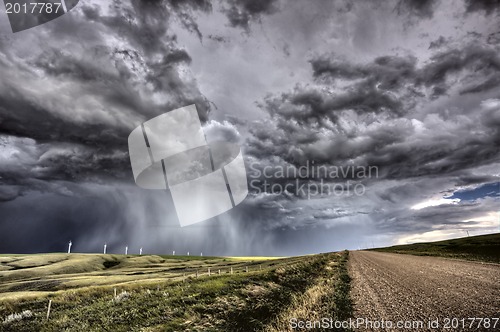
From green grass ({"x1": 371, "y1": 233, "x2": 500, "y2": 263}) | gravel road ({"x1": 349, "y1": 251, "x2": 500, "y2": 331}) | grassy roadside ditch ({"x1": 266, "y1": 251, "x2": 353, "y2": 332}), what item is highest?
gravel road ({"x1": 349, "y1": 251, "x2": 500, "y2": 331})

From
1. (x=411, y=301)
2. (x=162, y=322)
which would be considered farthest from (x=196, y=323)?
(x=411, y=301)

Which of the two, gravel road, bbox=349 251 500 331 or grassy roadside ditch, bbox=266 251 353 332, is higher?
gravel road, bbox=349 251 500 331

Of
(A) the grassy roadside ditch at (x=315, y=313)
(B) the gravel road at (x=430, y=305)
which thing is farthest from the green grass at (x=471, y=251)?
(A) the grassy roadside ditch at (x=315, y=313)

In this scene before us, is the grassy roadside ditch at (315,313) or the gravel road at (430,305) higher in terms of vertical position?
the gravel road at (430,305)

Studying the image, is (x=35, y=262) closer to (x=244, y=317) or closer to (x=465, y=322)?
(x=244, y=317)

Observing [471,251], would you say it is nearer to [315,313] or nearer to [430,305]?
[430,305]

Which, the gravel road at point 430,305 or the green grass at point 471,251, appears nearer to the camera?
the gravel road at point 430,305

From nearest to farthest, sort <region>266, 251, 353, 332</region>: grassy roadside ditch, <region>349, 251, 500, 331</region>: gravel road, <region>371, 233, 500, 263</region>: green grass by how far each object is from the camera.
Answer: <region>349, 251, 500, 331</region>: gravel road < <region>266, 251, 353, 332</region>: grassy roadside ditch < <region>371, 233, 500, 263</region>: green grass

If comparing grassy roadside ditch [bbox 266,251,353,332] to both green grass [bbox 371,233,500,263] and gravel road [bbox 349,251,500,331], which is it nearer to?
gravel road [bbox 349,251,500,331]

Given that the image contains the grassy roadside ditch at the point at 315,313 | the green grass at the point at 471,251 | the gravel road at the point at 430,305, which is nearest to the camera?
the gravel road at the point at 430,305

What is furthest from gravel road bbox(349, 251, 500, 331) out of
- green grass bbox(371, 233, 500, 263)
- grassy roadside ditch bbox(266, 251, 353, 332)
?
green grass bbox(371, 233, 500, 263)

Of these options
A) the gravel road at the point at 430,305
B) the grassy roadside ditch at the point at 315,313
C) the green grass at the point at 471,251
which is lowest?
the green grass at the point at 471,251

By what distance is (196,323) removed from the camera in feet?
40.5

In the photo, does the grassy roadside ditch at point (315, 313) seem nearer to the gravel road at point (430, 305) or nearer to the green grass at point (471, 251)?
the gravel road at point (430, 305)
